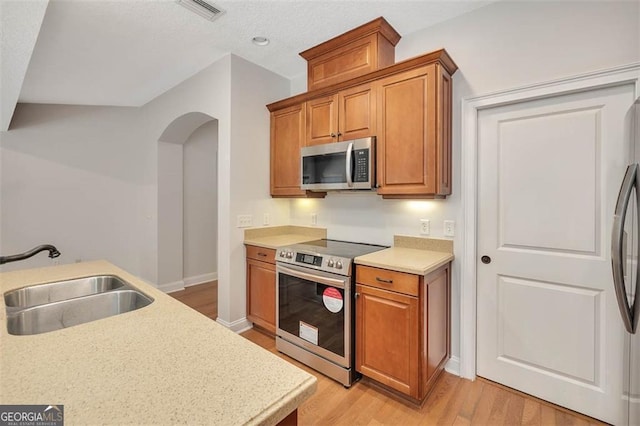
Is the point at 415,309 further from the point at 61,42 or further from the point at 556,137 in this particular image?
the point at 61,42

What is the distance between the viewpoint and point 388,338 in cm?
197

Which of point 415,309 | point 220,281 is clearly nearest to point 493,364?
point 415,309

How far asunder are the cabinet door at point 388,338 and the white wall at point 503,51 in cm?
61

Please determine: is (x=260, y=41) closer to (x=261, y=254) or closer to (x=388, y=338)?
(x=261, y=254)

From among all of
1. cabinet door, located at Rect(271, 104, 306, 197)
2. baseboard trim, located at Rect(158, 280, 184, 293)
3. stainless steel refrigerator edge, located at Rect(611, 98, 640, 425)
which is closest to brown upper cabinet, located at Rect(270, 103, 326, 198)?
cabinet door, located at Rect(271, 104, 306, 197)

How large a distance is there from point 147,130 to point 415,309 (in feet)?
14.1

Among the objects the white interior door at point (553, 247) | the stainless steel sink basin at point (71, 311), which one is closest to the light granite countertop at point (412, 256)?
the white interior door at point (553, 247)

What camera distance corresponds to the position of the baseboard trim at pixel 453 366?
89.0 inches

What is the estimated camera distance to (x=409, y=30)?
246 cm

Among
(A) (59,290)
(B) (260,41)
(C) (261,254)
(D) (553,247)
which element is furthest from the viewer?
(C) (261,254)

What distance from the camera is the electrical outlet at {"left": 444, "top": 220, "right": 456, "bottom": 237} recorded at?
2272 millimetres

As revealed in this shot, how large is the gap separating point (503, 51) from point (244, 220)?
2538mm

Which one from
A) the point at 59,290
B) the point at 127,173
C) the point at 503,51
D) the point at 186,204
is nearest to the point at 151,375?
the point at 59,290

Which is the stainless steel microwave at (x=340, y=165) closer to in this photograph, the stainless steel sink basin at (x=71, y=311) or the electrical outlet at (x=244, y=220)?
the electrical outlet at (x=244, y=220)
